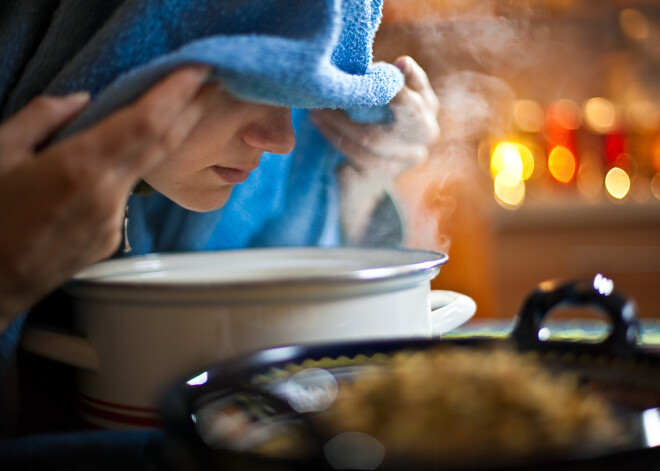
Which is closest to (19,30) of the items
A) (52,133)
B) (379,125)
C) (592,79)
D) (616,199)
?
(52,133)

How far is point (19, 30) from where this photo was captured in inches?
13.7

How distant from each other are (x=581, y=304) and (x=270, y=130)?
0.17 m

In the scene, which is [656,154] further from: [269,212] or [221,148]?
[221,148]

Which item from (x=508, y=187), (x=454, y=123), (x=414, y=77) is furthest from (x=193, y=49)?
(x=508, y=187)

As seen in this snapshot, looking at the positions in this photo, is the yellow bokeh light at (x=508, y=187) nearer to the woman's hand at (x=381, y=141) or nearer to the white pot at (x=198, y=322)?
the woman's hand at (x=381, y=141)

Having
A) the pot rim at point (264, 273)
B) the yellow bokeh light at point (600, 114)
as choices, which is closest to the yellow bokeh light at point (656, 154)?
the yellow bokeh light at point (600, 114)

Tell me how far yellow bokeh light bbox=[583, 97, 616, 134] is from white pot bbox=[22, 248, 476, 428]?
1855 mm

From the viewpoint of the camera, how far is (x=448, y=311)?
14.1 inches

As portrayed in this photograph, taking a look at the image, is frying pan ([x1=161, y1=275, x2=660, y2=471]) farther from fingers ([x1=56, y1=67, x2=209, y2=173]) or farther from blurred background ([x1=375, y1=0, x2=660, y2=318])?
blurred background ([x1=375, y1=0, x2=660, y2=318])

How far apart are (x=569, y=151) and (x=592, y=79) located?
13.3 inches

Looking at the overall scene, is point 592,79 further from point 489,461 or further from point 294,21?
point 489,461

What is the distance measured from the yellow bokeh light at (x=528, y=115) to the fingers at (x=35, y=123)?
1795mm

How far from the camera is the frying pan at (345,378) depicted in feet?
0.45

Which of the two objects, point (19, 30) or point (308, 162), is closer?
point (19, 30)
